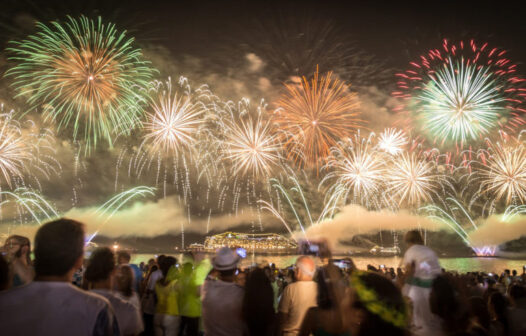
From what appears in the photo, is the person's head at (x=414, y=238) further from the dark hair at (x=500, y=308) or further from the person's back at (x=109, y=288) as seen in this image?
the person's back at (x=109, y=288)

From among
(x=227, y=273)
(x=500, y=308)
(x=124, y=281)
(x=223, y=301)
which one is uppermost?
(x=227, y=273)

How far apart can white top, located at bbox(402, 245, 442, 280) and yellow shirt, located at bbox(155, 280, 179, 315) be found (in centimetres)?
414

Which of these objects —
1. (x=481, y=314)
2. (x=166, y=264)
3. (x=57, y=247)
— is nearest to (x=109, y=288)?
(x=57, y=247)

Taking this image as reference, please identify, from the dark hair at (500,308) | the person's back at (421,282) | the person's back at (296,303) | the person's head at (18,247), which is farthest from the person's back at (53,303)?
the dark hair at (500,308)

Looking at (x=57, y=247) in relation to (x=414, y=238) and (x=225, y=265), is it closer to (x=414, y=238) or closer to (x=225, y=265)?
(x=225, y=265)

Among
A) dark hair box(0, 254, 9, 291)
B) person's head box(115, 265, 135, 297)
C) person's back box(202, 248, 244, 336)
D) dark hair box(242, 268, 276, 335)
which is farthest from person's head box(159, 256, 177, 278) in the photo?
dark hair box(0, 254, 9, 291)

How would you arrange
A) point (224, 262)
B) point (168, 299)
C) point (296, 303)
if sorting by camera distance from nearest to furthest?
point (224, 262), point (296, 303), point (168, 299)

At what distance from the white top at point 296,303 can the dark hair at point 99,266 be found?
2.18 meters

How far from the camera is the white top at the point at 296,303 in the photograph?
4.75 meters

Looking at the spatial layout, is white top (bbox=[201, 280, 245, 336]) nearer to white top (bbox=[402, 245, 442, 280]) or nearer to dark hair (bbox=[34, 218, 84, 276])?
dark hair (bbox=[34, 218, 84, 276])

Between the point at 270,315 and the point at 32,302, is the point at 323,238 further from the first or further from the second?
the point at 32,302

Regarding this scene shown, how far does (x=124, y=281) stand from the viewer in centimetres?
498

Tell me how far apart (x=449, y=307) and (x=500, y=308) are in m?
3.04

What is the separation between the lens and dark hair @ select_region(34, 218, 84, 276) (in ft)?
7.71
